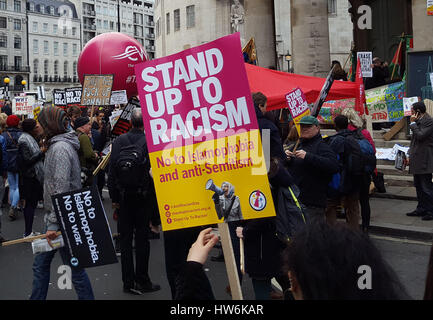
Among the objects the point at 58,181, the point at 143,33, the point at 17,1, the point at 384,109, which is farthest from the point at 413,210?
the point at 143,33

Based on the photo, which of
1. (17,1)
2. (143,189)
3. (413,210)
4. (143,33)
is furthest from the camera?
(143,33)

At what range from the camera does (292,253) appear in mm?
2055

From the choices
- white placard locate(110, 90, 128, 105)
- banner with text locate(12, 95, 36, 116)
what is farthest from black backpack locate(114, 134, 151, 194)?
banner with text locate(12, 95, 36, 116)

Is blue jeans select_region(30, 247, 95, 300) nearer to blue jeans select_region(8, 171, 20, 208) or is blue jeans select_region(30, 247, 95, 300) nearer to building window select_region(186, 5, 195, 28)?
blue jeans select_region(8, 171, 20, 208)

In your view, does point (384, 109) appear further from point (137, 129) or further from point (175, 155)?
point (175, 155)

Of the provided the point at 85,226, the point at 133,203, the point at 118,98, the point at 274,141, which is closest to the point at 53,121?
the point at 85,226

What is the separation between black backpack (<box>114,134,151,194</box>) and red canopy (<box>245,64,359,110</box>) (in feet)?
15.1

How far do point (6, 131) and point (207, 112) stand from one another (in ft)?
25.8

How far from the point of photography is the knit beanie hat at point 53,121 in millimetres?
5066

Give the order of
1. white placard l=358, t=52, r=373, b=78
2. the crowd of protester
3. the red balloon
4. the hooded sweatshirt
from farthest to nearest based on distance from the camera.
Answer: the red balloon
white placard l=358, t=52, r=373, b=78
the hooded sweatshirt
the crowd of protester

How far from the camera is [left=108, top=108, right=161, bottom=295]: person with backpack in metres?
6.11

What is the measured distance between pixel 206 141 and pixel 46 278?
2.10 metres

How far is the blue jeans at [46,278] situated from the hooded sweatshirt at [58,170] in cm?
26

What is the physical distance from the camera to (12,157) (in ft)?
34.9
